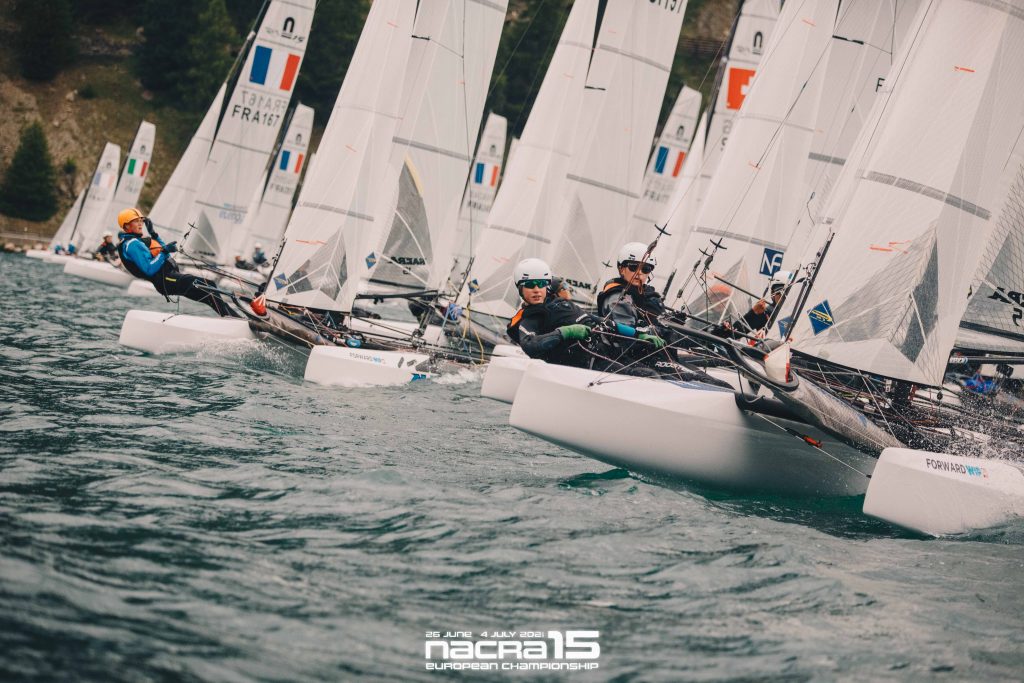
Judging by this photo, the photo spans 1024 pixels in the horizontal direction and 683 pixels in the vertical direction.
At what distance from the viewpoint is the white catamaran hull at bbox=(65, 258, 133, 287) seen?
23.8m

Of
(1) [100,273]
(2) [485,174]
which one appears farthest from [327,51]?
(1) [100,273]

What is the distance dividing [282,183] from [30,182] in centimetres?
1994

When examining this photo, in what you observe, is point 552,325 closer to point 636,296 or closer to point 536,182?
point 636,296

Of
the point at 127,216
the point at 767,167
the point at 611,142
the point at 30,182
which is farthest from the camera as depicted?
the point at 30,182

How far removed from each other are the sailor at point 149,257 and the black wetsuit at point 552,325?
459 centimetres

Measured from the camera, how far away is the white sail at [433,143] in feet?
44.9

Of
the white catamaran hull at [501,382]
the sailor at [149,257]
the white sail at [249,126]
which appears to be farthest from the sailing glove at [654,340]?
the white sail at [249,126]

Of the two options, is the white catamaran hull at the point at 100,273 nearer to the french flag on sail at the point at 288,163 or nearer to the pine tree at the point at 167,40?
the french flag on sail at the point at 288,163

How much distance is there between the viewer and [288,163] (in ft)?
101

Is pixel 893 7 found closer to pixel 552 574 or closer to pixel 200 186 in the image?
pixel 552 574

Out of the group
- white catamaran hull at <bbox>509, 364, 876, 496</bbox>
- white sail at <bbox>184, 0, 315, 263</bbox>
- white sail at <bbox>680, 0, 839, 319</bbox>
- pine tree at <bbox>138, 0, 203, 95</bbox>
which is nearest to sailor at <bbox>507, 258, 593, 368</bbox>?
white catamaran hull at <bbox>509, 364, 876, 496</bbox>

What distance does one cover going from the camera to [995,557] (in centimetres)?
539

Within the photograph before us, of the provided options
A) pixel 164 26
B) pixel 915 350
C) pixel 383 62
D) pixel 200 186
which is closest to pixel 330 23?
pixel 164 26

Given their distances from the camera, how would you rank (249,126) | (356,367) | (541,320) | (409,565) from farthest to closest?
(249,126) < (356,367) < (541,320) < (409,565)
